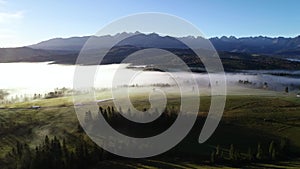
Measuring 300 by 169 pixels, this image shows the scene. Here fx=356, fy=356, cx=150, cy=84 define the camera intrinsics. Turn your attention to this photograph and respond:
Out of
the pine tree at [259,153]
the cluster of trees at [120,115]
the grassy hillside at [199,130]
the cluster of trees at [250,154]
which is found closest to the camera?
the cluster of trees at [250,154]

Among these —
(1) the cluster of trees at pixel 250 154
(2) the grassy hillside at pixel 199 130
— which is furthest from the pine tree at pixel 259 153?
(2) the grassy hillside at pixel 199 130

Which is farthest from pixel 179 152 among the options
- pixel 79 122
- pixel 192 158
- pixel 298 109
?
pixel 298 109

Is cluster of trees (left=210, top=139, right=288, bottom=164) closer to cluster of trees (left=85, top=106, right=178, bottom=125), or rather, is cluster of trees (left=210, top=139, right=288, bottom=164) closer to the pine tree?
the pine tree

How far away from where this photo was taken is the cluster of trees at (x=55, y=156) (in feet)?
350

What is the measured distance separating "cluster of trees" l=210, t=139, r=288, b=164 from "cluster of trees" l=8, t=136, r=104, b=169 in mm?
37764

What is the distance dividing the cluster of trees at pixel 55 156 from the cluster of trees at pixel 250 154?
124 feet

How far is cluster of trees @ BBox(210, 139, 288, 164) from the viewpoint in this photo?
113 m

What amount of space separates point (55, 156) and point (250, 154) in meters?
62.2

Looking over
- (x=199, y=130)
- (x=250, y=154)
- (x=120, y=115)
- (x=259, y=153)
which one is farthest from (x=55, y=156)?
(x=259, y=153)

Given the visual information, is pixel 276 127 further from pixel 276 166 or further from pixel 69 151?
pixel 69 151

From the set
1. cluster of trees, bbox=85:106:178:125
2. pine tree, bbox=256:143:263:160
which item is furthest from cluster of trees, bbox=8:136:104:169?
pine tree, bbox=256:143:263:160

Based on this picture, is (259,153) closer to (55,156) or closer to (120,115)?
(120,115)

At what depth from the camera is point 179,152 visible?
118562 mm

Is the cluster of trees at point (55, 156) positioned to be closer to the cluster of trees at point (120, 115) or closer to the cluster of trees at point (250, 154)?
the cluster of trees at point (120, 115)
